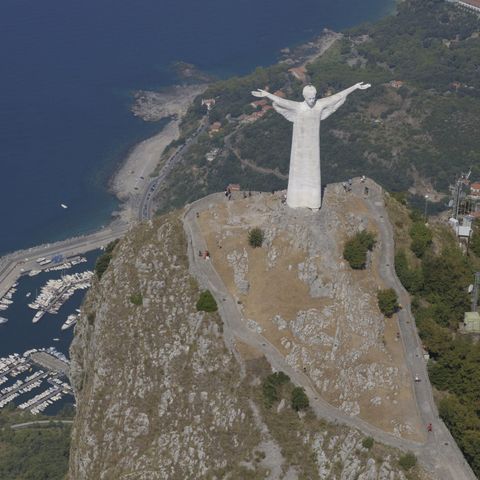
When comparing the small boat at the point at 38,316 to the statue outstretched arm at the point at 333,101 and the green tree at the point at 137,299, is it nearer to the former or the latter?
the green tree at the point at 137,299

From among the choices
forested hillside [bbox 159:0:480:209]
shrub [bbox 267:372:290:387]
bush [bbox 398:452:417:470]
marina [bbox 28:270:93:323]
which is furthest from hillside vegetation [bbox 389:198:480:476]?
forested hillside [bbox 159:0:480:209]

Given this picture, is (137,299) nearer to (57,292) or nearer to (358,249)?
(358,249)

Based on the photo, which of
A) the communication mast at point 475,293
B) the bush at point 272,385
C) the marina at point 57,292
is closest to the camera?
the bush at point 272,385

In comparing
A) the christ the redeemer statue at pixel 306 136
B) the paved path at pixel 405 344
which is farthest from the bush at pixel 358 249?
the christ the redeemer statue at pixel 306 136

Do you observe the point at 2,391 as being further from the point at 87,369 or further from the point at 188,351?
the point at 188,351

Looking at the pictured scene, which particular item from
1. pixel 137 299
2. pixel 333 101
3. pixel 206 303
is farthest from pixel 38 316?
pixel 333 101

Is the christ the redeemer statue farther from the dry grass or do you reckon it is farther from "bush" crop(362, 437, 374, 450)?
"bush" crop(362, 437, 374, 450)
